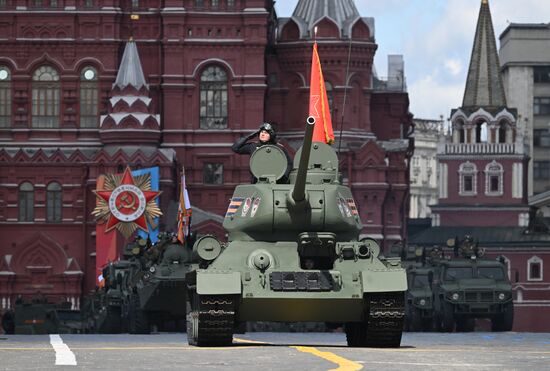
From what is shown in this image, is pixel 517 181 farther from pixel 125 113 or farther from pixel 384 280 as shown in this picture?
pixel 384 280

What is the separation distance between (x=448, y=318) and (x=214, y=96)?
38.2m

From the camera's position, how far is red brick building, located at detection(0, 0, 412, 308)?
8638 cm

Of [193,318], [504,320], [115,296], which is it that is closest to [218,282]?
[193,318]

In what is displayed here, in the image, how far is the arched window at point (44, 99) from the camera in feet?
290

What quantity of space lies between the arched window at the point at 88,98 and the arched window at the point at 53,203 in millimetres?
3341

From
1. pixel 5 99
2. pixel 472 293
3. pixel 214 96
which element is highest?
pixel 214 96

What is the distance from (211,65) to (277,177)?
61.4 metres

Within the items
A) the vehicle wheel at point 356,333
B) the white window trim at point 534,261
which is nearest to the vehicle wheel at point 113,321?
the vehicle wheel at point 356,333

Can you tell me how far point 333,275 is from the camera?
26438mm

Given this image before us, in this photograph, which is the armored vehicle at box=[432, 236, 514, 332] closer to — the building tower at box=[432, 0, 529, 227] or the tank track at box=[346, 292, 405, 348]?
the tank track at box=[346, 292, 405, 348]

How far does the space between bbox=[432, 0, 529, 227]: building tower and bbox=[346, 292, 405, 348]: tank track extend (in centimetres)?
10839

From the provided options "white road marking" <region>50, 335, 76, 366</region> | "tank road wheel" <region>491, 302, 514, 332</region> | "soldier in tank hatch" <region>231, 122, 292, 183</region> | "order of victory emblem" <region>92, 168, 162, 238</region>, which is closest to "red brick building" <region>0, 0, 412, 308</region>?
"order of victory emblem" <region>92, 168, 162, 238</region>

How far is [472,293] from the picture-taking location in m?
51.7

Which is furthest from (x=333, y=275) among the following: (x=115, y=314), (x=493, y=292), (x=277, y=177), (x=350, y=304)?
(x=115, y=314)
